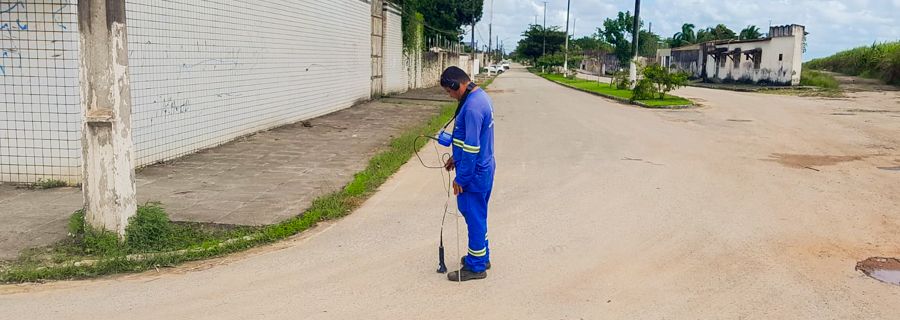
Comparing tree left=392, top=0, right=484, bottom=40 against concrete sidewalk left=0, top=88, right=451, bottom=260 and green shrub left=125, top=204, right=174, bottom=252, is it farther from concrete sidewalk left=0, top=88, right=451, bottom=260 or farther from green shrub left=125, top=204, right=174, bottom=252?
green shrub left=125, top=204, right=174, bottom=252

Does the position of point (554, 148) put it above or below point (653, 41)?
below

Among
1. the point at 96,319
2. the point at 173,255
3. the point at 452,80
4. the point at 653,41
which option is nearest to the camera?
the point at 96,319

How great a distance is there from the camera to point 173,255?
19.1ft

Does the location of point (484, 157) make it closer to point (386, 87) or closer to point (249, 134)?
point (249, 134)

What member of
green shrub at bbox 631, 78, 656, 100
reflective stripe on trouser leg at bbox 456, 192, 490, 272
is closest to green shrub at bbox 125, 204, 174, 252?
reflective stripe on trouser leg at bbox 456, 192, 490, 272

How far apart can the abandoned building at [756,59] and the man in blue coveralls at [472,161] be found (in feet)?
125

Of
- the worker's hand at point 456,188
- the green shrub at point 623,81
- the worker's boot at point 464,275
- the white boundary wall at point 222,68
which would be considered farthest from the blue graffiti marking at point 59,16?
the green shrub at point 623,81

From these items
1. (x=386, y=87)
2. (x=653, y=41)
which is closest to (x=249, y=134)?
(x=386, y=87)

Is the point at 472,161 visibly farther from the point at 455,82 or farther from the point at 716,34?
the point at 716,34

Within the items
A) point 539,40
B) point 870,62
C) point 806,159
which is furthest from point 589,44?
point 806,159

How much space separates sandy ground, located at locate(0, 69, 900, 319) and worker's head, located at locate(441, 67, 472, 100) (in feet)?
4.57

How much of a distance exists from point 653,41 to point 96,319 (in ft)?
292

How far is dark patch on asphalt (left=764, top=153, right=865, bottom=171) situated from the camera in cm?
1086

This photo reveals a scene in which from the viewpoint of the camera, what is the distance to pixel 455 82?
5230 mm
